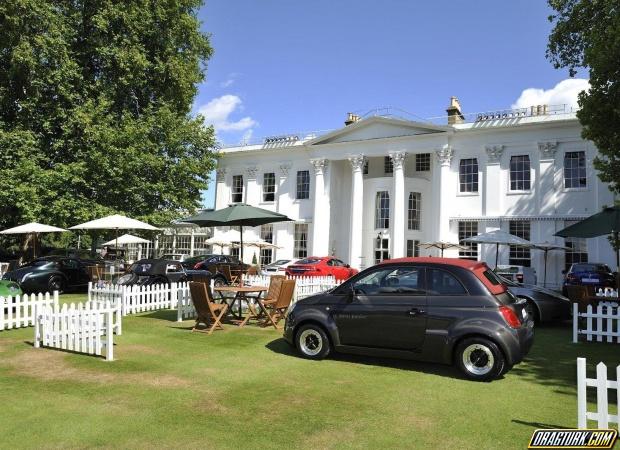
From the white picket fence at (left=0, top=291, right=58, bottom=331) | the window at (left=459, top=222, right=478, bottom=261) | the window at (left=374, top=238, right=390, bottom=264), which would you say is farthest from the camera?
the window at (left=374, top=238, right=390, bottom=264)

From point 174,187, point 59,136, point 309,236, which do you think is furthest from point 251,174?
point 59,136

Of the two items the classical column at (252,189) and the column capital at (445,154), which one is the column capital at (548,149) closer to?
the column capital at (445,154)

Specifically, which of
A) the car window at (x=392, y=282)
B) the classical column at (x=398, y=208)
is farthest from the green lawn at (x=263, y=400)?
the classical column at (x=398, y=208)

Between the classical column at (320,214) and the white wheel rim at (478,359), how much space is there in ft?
79.9

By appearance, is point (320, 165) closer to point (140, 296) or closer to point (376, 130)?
point (376, 130)

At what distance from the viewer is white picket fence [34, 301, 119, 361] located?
7.62 meters

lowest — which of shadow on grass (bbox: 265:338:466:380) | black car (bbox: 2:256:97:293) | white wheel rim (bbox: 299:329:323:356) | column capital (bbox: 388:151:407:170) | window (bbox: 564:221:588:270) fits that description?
shadow on grass (bbox: 265:338:466:380)

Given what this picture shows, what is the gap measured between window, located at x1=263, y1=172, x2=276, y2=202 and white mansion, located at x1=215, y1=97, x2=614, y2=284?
0.07 metres

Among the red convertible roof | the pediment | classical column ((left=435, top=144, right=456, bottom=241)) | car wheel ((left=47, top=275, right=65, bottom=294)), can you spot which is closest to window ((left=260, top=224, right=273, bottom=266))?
the pediment

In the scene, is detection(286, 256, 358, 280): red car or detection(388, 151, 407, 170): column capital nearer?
detection(286, 256, 358, 280): red car

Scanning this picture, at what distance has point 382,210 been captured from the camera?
1195 inches

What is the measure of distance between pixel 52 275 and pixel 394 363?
518 inches

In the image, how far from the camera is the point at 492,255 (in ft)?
86.4

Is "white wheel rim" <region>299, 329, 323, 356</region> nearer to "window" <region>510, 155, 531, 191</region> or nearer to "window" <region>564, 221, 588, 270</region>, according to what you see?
"window" <region>564, 221, 588, 270</region>
